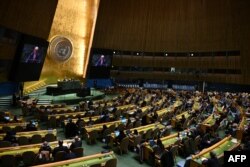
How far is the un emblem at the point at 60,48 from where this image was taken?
1097 inches

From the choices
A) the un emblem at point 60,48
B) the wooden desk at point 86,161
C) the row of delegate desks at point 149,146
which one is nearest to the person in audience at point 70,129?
the row of delegate desks at point 149,146

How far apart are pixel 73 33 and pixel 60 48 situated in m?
2.86

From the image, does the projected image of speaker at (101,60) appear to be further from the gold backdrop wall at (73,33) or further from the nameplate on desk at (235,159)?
the nameplate on desk at (235,159)

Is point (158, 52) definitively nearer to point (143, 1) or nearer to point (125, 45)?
point (125, 45)

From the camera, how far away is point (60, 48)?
2852 centimetres

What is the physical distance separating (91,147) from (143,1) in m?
27.2

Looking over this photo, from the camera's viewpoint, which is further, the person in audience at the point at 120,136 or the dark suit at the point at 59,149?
the person in audience at the point at 120,136

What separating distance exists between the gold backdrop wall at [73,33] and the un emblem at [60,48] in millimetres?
401

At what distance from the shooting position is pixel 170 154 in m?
8.95

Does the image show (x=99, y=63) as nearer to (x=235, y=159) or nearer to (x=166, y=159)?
(x=166, y=159)

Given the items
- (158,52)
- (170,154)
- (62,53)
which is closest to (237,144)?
(170,154)

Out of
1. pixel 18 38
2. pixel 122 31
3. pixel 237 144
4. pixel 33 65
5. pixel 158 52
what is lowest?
pixel 237 144

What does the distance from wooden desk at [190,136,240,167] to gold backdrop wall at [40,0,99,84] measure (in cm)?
2144

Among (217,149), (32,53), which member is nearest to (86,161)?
(217,149)
